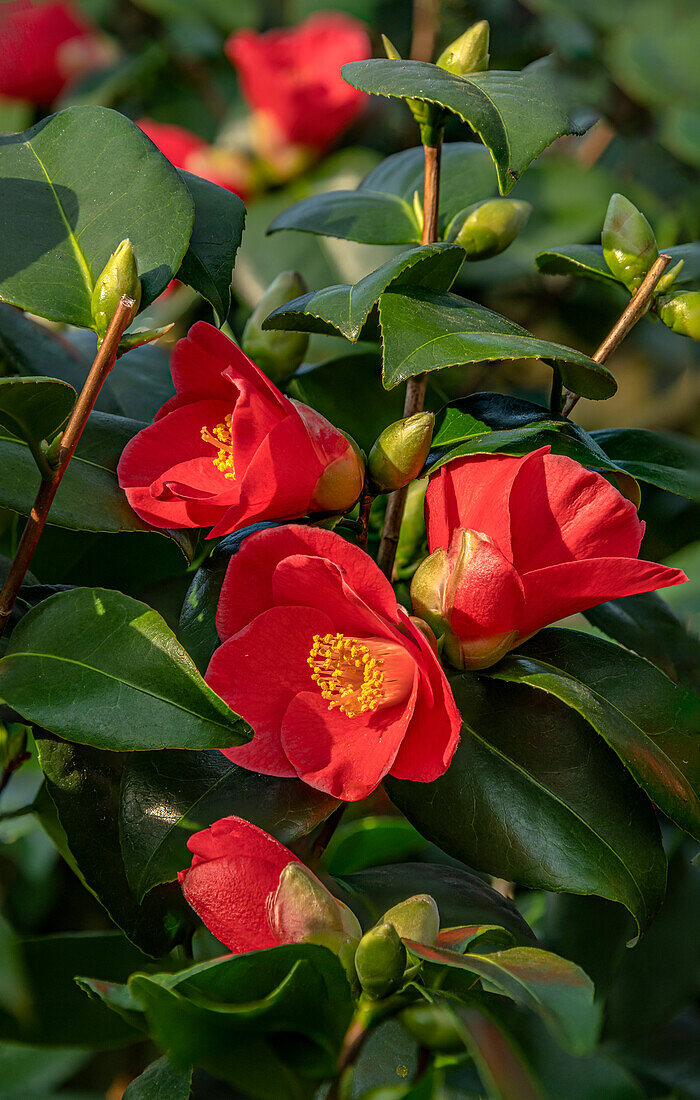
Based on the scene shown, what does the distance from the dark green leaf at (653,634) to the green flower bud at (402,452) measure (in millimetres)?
192

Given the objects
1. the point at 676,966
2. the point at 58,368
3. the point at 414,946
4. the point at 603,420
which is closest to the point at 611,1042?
the point at 676,966

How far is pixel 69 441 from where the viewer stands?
1.38ft

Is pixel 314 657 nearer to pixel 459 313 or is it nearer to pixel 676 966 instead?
pixel 459 313

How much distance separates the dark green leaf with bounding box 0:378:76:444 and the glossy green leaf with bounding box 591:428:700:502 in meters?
0.27

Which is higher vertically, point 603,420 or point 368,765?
point 368,765

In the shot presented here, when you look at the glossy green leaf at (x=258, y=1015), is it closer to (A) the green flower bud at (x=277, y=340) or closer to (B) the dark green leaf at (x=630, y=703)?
(B) the dark green leaf at (x=630, y=703)

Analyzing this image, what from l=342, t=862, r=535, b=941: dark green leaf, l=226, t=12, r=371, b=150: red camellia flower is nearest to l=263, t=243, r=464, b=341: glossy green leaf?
l=342, t=862, r=535, b=941: dark green leaf

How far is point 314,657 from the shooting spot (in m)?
0.44

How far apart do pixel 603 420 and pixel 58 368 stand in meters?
1.18

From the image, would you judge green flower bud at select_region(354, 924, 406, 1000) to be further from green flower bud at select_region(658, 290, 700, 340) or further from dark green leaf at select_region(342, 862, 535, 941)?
green flower bud at select_region(658, 290, 700, 340)

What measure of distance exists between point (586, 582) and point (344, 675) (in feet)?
0.36

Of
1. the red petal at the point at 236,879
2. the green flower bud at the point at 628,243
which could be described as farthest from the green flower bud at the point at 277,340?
the red petal at the point at 236,879

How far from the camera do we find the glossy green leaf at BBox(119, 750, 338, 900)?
41cm

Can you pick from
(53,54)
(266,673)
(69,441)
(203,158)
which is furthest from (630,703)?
(53,54)
